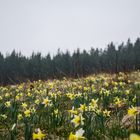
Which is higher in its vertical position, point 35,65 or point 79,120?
point 35,65

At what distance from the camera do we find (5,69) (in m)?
78.1

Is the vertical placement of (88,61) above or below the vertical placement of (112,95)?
above

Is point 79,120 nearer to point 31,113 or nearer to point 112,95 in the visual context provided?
point 31,113

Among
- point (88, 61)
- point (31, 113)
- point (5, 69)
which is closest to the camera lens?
point (31, 113)

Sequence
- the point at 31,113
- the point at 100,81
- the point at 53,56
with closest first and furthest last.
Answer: the point at 31,113
the point at 100,81
the point at 53,56

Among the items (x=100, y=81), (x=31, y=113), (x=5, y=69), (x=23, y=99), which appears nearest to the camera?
(x=31, y=113)

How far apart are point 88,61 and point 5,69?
27.5 meters

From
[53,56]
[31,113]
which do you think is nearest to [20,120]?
[31,113]

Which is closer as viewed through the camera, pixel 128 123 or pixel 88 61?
pixel 128 123

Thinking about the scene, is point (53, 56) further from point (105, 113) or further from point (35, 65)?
point (105, 113)

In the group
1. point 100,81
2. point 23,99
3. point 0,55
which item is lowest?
point 23,99

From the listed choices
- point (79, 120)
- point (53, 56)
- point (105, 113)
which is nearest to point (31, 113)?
point (105, 113)

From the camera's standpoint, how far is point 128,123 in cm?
338

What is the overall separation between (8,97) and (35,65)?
73.5 metres
